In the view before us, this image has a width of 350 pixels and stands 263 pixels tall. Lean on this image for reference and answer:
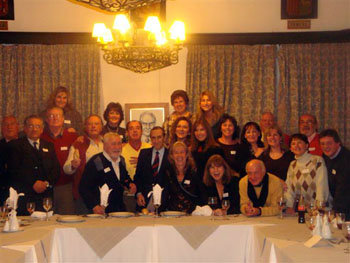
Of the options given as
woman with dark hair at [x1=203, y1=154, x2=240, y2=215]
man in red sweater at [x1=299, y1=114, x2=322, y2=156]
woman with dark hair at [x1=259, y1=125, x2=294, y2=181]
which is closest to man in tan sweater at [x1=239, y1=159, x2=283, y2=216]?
woman with dark hair at [x1=203, y1=154, x2=240, y2=215]

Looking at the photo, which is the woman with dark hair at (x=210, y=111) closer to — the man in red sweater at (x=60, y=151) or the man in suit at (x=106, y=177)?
the man in suit at (x=106, y=177)

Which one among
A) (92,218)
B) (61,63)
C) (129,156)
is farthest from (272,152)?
(61,63)

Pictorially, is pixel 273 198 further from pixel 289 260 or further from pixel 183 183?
pixel 289 260

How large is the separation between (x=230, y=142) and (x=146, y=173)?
1.09 metres

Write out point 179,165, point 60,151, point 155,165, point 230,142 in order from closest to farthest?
point 179,165 < point 155,165 < point 230,142 < point 60,151

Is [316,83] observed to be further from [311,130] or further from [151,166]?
[151,166]

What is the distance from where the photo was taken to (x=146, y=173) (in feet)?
20.5

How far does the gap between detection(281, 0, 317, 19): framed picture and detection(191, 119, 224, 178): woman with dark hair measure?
3120mm

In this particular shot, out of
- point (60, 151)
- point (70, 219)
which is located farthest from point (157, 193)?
point (60, 151)

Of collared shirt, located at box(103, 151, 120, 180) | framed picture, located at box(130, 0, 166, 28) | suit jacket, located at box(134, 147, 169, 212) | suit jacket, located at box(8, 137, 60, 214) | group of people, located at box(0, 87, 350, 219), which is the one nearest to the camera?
group of people, located at box(0, 87, 350, 219)

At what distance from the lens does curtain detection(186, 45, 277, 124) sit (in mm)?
8656

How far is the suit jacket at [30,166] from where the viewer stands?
6.00 metres

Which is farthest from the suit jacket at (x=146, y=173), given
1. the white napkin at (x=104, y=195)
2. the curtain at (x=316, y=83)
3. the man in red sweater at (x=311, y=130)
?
the curtain at (x=316, y=83)

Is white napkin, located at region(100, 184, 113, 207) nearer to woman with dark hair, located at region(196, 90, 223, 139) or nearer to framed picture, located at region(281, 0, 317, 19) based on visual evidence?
woman with dark hair, located at region(196, 90, 223, 139)
